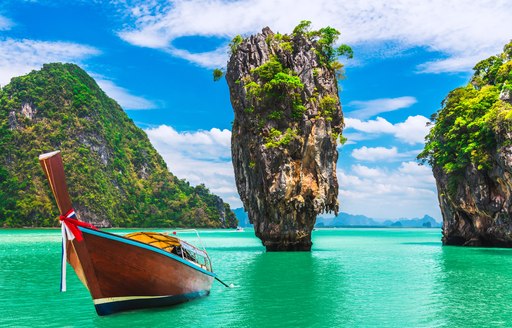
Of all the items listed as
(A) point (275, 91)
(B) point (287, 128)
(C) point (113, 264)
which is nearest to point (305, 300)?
(C) point (113, 264)

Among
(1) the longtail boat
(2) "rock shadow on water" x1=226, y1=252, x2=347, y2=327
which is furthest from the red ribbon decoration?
(2) "rock shadow on water" x1=226, y1=252, x2=347, y2=327

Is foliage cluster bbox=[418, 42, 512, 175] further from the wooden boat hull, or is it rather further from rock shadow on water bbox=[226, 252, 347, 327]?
the wooden boat hull

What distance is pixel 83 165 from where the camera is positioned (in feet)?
398

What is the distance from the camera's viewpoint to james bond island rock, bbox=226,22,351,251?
35250mm

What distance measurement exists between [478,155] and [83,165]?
106088mm

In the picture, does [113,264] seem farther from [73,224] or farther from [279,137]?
[279,137]

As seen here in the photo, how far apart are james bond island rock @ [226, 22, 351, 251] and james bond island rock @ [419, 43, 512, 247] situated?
1179 cm

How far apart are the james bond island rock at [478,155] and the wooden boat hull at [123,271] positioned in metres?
31.2

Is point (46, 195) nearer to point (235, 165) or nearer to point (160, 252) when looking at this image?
point (235, 165)

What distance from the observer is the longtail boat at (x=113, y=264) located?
37.6 ft

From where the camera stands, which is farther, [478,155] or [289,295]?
[478,155]

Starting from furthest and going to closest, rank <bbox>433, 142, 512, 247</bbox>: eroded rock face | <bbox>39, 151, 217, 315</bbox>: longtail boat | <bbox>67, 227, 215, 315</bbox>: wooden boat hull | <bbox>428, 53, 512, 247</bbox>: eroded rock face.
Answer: <bbox>433, 142, 512, 247</bbox>: eroded rock face < <bbox>428, 53, 512, 247</bbox>: eroded rock face < <bbox>67, 227, 215, 315</bbox>: wooden boat hull < <bbox>39, 151, 217, 315</bbox>: longtail boat

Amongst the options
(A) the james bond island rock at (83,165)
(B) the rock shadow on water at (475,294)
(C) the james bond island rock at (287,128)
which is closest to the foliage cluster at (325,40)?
(C) the james bond island rock at (287,128)

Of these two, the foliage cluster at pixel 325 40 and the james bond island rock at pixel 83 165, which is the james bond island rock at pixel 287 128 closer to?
the foliage cluster at pixel 325 40
